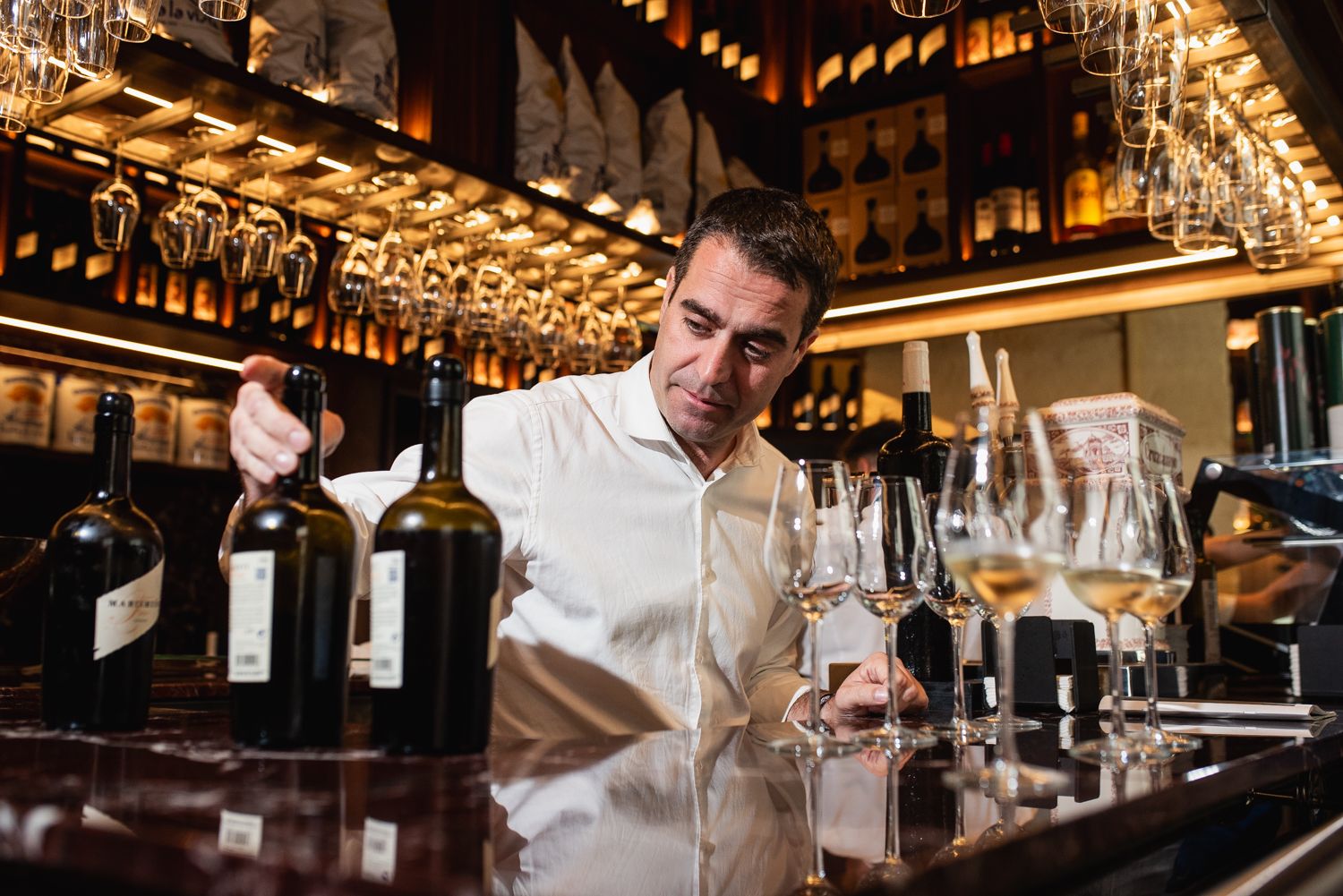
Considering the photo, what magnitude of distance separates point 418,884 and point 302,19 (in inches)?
100

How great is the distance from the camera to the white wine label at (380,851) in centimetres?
45

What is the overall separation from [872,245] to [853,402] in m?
0.62

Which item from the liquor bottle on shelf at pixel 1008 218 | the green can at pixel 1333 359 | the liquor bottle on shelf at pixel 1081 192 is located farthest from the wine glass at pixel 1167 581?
the liquor bottle on shelf at pixel 1008 218

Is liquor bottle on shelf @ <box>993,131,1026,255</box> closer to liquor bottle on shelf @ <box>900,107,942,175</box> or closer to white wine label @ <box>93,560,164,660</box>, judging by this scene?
liquor bottle on shelf @ <box>900,107,942,175</box>

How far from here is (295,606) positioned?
2.61ft

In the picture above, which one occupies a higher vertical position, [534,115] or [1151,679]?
Answer: [534,115]

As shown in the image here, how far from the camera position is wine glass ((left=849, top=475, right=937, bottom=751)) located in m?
0.97

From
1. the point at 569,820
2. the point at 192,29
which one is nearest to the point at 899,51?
the point at 192,29

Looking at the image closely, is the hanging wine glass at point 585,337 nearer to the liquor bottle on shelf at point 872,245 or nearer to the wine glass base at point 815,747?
the liquor bottle on shelf at point 872,245

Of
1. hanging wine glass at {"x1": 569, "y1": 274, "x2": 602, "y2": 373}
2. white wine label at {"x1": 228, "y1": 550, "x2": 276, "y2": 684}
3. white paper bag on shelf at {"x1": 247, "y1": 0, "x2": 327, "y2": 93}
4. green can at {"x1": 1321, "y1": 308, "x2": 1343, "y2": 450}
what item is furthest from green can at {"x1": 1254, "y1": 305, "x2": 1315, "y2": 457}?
white wine label at {"x1": 228, "y1": 550, "x2": 276, "y2": 684}

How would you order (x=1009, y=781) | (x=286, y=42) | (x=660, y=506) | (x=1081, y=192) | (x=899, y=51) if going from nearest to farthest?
1. (x=1009, y=781)
2. (x=660, y=506)
3. (x=286, y=42)
4. (x=1081, y=192)
5. (x=899, y=51)

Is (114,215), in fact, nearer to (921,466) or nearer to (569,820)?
(921,466)

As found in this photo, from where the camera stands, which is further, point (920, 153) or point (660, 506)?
point (920, 153)

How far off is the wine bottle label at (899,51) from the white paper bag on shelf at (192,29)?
2719 mm
